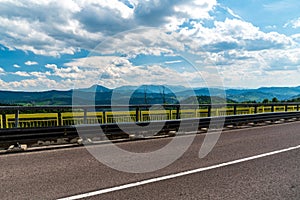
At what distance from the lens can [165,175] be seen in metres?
5.57

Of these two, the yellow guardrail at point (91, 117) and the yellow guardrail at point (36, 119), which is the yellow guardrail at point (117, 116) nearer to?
the yellow guardrail at point (91, 117)

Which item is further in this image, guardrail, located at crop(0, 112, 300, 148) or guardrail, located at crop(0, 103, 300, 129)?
guardrail, located at crop(0, 103, 300, 129)

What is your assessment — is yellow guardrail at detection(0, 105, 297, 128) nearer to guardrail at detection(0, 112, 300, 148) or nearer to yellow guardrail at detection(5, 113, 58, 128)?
yellow guardrail at detection(5, 113, 58, 128)

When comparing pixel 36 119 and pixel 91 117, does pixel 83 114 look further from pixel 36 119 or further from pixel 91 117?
pixel 36 119

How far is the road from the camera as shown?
14.9 feet

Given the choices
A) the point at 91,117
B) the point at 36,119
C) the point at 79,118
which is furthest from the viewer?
the point at 91,117

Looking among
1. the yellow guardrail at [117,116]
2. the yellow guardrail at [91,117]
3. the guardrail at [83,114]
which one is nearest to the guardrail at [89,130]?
the guardrail at [83,114]

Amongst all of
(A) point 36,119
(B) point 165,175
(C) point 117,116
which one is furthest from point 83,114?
(B) point 165,175

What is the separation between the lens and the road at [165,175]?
454 cm

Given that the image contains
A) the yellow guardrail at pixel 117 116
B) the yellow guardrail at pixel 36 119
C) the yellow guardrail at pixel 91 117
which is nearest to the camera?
the yellow guardrail at pixel 91 117

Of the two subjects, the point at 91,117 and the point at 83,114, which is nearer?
the point at 83,114

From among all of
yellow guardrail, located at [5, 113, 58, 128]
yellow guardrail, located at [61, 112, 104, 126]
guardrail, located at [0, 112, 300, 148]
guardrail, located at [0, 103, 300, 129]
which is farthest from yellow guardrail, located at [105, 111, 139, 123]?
guardrail, located at [0, 112, 300, 148]

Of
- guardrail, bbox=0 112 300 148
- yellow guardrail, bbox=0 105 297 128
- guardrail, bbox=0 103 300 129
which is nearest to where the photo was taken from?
guardrail, bbox=0 112 300 148

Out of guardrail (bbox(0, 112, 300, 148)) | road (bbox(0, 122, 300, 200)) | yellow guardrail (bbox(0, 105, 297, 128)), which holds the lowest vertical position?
road (bbox(0, 122, 300, 200))
